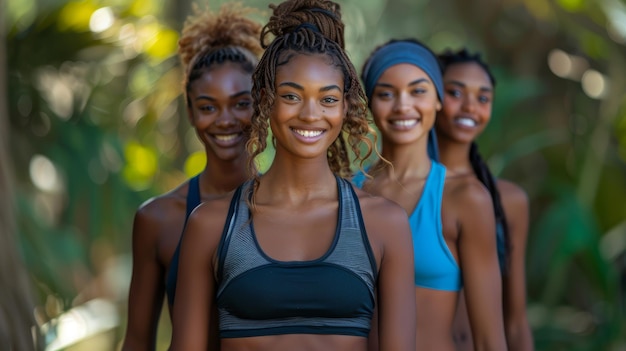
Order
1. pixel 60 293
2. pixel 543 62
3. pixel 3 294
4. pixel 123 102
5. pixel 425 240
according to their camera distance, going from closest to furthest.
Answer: pixel 425 240, pixel 3 294, pixel 60 293, pixel 123 102, pixel 543 62

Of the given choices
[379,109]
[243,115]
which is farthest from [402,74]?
[243,115]

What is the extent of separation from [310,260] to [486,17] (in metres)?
6.20

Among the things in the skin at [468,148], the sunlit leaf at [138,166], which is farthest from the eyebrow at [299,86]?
the sunlit leaf at [138,166]

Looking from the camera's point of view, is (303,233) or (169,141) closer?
(303,233)

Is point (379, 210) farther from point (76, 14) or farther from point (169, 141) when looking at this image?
point (169, 141)

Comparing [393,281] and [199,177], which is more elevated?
[199,177]

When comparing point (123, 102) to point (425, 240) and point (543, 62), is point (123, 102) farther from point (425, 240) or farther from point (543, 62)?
point (425, 240)

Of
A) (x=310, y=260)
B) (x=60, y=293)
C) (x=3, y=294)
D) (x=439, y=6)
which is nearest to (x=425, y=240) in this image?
(x=310, y=260)

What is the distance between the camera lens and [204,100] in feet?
12.4

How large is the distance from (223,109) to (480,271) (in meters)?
1.13

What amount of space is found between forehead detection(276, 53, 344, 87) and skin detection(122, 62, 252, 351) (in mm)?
819

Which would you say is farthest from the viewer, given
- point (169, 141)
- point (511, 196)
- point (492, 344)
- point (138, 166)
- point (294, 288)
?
point (169, 141)

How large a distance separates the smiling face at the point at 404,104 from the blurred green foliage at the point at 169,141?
330cm

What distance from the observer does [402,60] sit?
3.84 m
